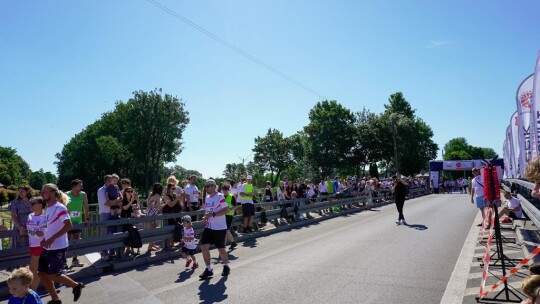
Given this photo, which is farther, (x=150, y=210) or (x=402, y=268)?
(x=150, y=210)

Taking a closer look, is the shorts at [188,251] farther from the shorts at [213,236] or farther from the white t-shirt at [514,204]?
the white t-shirt at [514,204]

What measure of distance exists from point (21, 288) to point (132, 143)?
5108cm

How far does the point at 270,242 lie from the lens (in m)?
11.6

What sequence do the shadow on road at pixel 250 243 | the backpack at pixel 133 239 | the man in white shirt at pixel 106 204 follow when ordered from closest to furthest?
the backpack at pixel 133 239 → the man in white shirt at pixel 106 204 → the shadow on road at pixel 250 243

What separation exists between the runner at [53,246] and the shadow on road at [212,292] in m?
1.82

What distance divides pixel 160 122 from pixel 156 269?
45633 millimetres

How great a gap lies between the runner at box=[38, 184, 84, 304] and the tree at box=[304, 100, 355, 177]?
46.5 meters

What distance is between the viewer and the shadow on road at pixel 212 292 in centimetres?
588

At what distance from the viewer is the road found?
594 cm

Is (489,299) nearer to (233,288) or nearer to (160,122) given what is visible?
(233,288)

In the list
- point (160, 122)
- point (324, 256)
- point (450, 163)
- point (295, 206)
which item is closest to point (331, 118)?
point (450, 163)

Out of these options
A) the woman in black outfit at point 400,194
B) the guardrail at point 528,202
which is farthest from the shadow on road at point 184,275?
the woman in black outfit at point 400,194

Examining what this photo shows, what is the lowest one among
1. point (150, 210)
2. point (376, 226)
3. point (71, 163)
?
point (376, 226)

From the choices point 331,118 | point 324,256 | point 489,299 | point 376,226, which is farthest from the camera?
point 331,118
